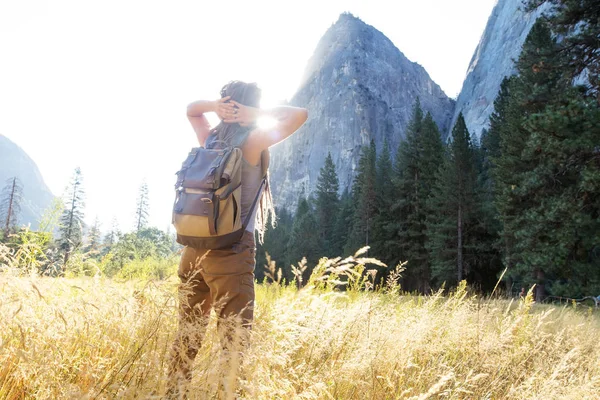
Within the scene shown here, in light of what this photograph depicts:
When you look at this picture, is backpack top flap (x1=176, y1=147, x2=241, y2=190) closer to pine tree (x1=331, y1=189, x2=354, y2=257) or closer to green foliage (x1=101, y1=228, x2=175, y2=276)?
green foliage (x1=101, y1=228, x2=175, y2=276)

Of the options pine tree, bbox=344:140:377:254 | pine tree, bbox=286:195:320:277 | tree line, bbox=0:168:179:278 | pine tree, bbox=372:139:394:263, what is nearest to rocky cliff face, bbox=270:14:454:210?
tree line, bbox=0:168:179:278

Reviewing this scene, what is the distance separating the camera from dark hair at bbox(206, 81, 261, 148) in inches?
81.8

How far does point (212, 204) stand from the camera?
1.79m

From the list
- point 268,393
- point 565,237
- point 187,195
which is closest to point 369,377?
point 268,393

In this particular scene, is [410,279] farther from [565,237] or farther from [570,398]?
[570,398]

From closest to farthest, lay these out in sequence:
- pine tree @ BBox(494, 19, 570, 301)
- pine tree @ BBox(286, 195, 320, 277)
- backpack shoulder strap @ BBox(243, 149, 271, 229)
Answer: backpack shoulder strap @ BBox(243, 149, 271, 229), pine tree @ BBox(494, 19, 570, 301), pine tree @ BBox(286, 195, 320, 277)

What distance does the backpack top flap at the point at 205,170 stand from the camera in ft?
5.90

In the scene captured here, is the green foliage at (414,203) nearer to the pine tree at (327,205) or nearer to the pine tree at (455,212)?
the pine tree at (455,212)

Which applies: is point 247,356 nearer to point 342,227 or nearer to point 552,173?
point 552,173

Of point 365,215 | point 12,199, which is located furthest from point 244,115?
point 12,199

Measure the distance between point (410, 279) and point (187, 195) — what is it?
30.1 m

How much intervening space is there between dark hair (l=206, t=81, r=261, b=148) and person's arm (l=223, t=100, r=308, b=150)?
52mm

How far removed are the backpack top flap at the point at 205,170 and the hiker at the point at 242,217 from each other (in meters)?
0.15

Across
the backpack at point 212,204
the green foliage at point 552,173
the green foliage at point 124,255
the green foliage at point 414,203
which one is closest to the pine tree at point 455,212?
the green foliage at point 414,203
